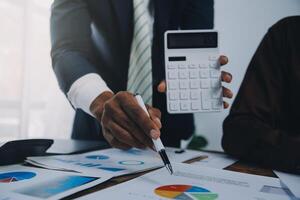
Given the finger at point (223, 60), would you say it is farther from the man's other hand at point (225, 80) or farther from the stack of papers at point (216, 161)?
the stack of papers at point (216, 161)

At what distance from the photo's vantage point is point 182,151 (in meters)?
0.63

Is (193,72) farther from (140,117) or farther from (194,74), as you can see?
(140,117)

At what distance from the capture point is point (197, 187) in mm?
355

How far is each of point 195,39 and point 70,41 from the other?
0.32 meters

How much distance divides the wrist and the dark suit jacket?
0.22 meters

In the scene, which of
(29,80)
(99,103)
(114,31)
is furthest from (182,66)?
(29,80)

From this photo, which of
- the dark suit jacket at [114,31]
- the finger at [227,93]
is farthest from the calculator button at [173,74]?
the dark suit jacket at [114,31]

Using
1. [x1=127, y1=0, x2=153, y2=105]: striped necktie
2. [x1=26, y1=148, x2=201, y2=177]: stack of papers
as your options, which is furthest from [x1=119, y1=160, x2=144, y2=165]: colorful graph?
[x1=127, y1=0, x2=153, y2=105]: striped necktie

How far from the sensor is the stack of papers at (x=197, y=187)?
1.05 ft

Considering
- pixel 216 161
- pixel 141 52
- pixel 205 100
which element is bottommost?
pixel 216 161

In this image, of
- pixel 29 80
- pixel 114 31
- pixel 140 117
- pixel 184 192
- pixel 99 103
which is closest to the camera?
pixel 184 192

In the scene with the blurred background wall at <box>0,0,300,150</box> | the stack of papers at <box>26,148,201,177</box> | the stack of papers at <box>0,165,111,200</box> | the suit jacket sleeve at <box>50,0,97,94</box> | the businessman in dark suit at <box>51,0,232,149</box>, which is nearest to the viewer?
the stack of papers at <box>0,165,111,200</box>

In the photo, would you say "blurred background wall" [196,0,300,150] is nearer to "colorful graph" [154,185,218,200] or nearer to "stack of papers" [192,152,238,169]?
"stack of papers" [192,152,238,169]

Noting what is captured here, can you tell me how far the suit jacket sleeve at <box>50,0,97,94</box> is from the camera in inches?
27.5
